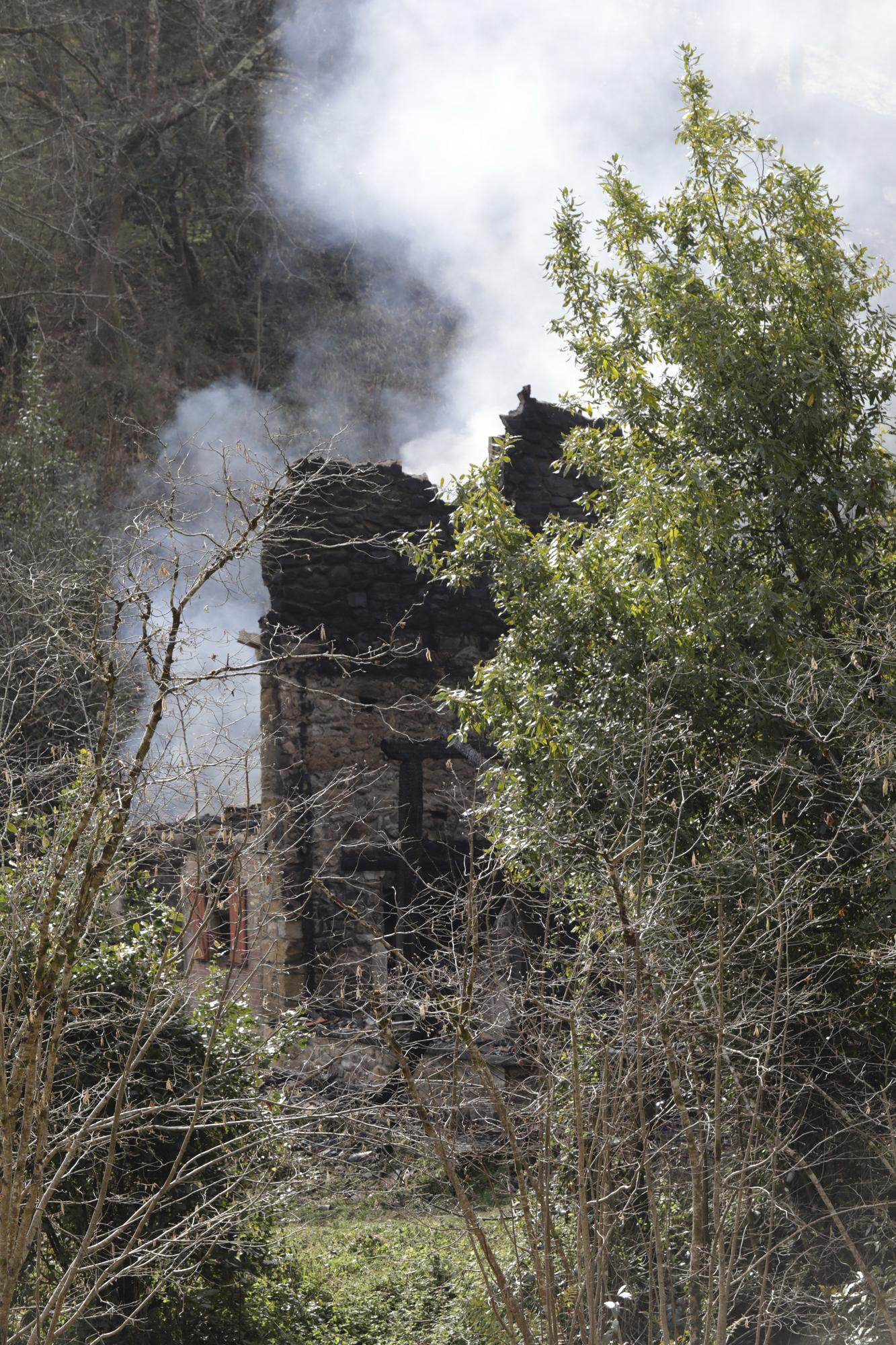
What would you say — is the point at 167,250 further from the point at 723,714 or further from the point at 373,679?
the point at 723,714

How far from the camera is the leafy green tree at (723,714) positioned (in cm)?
425

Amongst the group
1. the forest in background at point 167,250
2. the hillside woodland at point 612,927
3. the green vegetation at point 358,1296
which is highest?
the forest in background at point 167,250

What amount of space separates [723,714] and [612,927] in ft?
5.69

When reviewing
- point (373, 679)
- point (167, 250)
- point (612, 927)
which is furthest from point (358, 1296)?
point (167, 250)

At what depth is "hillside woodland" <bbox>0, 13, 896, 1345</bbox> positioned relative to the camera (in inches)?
143

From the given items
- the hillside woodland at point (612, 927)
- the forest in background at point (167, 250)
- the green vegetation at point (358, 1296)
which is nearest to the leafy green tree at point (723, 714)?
the hillside woodland at point (612, 927)

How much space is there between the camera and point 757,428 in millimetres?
5512

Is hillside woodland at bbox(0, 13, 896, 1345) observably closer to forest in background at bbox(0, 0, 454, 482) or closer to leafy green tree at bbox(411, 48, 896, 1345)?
leafy green tree at bbox(411, 48, 896, 1345)

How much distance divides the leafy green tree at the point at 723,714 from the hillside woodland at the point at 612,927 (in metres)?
0.02

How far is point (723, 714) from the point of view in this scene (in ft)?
17.4

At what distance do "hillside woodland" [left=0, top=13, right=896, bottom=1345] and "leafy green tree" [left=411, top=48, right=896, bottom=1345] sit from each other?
0.9 inches

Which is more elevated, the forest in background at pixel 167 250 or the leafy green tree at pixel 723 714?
the forest in background at pixel 167 250

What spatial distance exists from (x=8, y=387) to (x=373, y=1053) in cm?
1050

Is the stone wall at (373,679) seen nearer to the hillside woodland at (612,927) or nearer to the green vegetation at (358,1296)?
the hillside woodland at (612,927)
